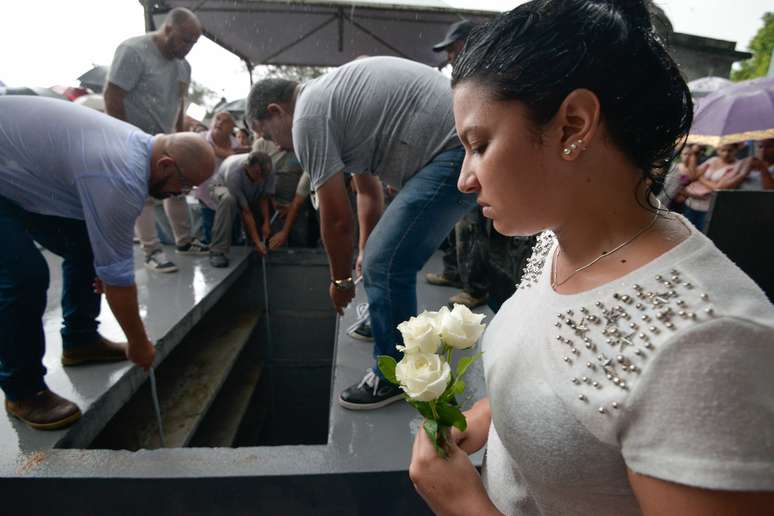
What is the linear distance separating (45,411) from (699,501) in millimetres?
2722

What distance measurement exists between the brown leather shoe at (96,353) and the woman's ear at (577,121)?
123 inches

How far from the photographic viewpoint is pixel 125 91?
4.09 meters

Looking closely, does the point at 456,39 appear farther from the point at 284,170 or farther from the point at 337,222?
the point at 284,170

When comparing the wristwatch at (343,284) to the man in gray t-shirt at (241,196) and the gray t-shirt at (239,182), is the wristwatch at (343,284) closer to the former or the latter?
the man in gray t-shirt at (241,196)

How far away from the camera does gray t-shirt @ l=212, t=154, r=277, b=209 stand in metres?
5.66

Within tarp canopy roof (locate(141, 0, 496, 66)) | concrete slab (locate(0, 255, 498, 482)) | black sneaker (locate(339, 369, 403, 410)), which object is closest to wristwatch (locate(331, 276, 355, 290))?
black sneaker (locate(339, 369, 403, 410))

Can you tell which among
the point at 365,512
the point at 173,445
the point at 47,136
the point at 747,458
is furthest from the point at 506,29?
the point at 173,445

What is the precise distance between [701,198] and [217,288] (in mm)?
5515

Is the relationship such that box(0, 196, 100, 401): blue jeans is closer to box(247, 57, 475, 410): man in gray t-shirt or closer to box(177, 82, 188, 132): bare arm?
box(247, 57, 475, 410): man in gray t-shirt

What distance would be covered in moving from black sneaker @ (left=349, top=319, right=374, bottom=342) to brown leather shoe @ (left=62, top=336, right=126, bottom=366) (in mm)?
1566

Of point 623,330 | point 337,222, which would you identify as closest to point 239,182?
point 337,222

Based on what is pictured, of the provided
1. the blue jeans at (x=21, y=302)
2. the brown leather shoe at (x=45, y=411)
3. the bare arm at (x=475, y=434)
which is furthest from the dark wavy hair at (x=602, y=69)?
the brown leather shoe at (x=45, y=411)

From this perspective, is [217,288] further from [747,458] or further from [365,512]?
[747,458]

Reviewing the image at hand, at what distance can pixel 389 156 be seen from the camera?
2.35 m
